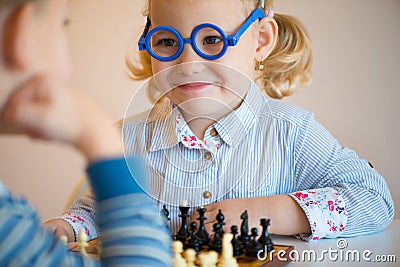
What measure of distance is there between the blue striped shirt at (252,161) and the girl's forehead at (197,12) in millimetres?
162

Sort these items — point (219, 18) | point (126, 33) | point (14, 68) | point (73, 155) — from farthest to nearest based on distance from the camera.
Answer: point (73, 155), point (126, 33), point (219, 18), point (14, 68)

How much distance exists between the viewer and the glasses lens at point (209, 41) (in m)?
1.17

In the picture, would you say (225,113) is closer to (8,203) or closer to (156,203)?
(156,203)

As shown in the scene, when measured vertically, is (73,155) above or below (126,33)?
below

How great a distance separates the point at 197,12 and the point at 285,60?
0.35 m

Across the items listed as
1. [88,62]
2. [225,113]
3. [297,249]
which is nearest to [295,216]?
[297,249]

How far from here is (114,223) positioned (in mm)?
527

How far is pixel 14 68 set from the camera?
0.50 m

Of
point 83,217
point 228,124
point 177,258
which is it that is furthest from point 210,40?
point 177,258

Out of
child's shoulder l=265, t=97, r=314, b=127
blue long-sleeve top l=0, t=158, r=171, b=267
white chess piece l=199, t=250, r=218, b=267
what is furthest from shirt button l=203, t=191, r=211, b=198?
blue long-sleeve top l=0, t=158, r=171, b=267

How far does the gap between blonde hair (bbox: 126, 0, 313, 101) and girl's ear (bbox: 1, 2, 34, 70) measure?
92 centimetres

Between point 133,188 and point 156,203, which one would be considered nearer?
point 133,188

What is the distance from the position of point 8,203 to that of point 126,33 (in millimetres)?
1968

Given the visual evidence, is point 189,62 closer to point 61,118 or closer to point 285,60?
point 285,60
